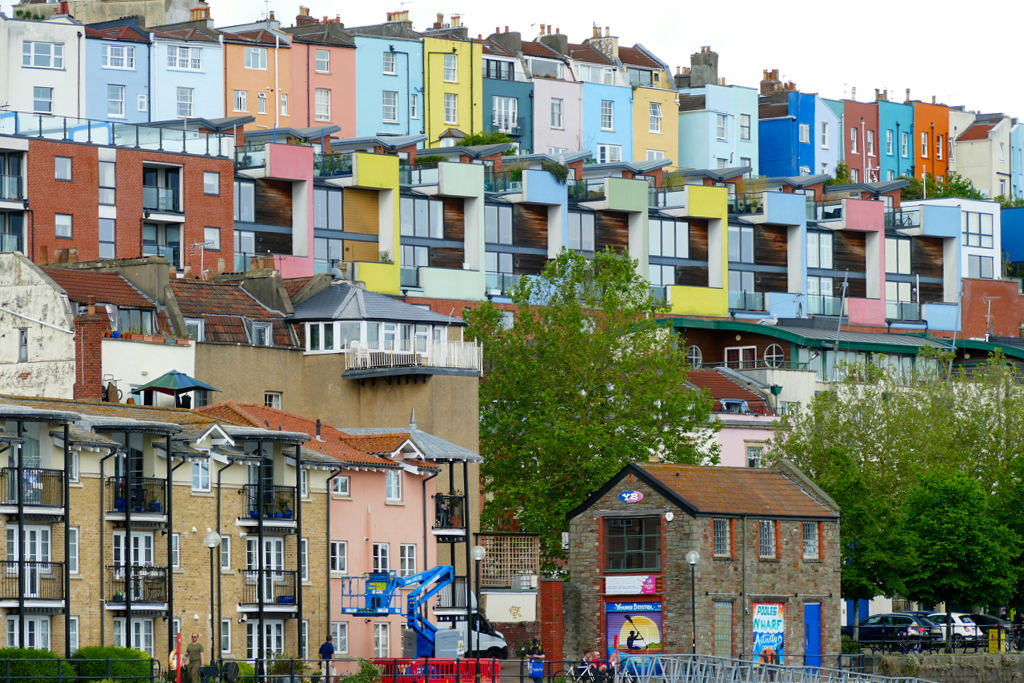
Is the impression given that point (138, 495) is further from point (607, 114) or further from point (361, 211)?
point (607, 114)

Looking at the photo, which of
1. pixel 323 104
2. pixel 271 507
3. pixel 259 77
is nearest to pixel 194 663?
pixel 271 507

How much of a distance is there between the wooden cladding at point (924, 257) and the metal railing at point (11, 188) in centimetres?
6234

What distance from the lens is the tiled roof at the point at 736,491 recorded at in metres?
71.3

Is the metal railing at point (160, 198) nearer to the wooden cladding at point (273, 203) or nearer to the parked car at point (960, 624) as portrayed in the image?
the wooden cladding at point (273, 203)

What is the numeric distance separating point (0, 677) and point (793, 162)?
381 ft

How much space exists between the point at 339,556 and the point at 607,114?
85.5 m

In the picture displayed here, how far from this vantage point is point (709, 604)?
69.8 m

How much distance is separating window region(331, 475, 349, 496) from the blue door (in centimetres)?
1655

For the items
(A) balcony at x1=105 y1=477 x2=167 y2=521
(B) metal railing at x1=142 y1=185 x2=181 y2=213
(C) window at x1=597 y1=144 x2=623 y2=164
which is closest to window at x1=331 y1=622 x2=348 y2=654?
(A) balcony at x1=105 y1=477 x2=167 y2=521

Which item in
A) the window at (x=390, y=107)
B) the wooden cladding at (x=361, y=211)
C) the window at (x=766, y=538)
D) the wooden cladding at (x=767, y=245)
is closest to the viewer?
the window at (x=766, y=538)

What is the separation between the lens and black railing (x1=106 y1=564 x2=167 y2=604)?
195 ft

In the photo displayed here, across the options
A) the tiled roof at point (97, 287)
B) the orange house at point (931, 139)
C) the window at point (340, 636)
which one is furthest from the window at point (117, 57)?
the orange house at point (931, 139)

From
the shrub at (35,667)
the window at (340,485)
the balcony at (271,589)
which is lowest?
the shrub at (35,667)

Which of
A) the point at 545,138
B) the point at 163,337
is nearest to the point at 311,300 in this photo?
the point at 163,337
